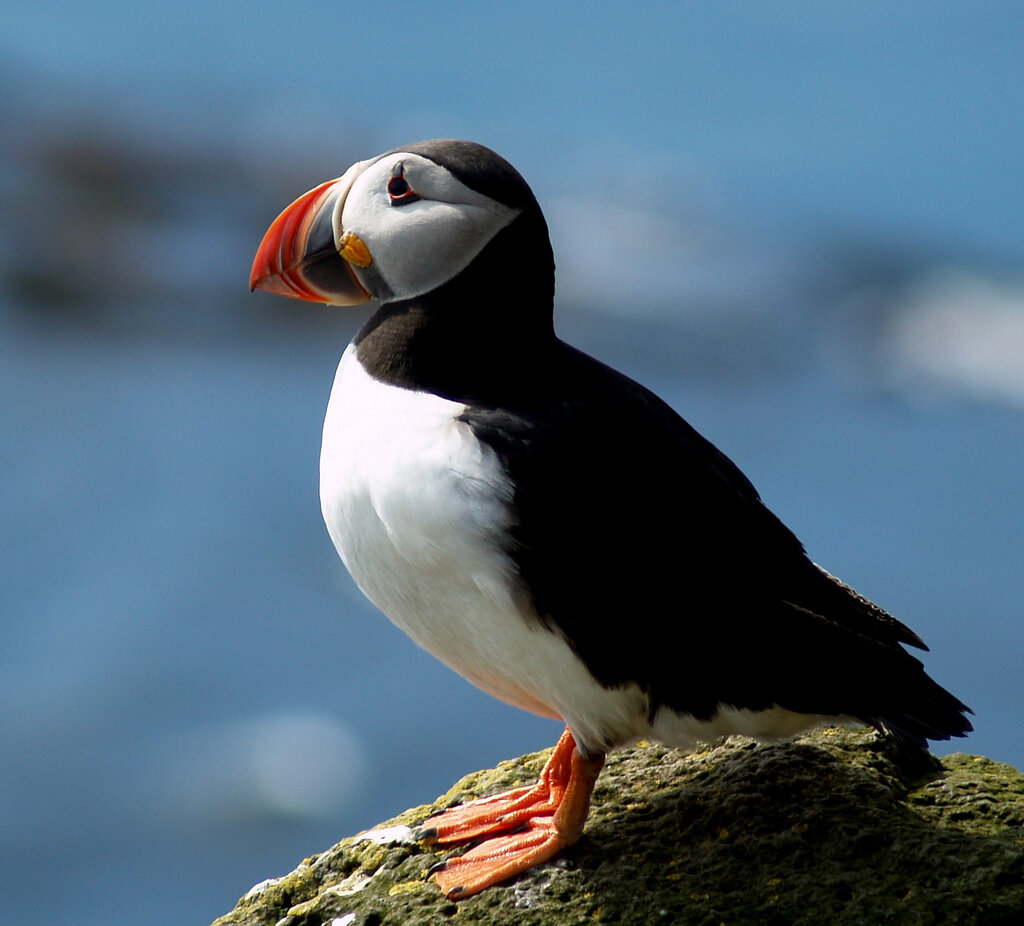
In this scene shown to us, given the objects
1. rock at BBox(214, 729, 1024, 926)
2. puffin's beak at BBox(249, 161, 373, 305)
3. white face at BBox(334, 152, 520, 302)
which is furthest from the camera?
puffin's beak at BBox(249, 161, 373, 305)

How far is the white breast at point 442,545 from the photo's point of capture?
2822 millimetres

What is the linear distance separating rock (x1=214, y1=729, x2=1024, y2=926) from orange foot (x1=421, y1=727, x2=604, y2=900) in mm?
34

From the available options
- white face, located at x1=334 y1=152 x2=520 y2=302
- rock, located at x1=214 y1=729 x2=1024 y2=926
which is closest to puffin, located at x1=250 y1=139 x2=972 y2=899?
white face, located at x1=334 y1=152 x2=520 y2=302

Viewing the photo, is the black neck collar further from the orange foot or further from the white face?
the orange foot

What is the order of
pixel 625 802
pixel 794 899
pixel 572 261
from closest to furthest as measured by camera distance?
pixel 794 899
pixel 625 802
pixel 572 261

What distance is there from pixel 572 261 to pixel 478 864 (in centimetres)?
1139

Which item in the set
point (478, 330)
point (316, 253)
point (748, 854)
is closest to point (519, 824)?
point (748, 854)

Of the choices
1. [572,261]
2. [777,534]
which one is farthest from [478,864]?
[572,261]

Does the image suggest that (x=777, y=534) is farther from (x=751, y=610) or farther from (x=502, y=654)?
(x=502, y=654)

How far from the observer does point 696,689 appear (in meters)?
2.96

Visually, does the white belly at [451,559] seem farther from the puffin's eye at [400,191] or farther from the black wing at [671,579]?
the puffin's eye at [400,191]

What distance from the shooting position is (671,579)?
2918mm

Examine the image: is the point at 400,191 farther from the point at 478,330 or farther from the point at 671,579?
the point at 671,579

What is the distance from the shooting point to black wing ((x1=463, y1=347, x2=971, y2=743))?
2857mm
